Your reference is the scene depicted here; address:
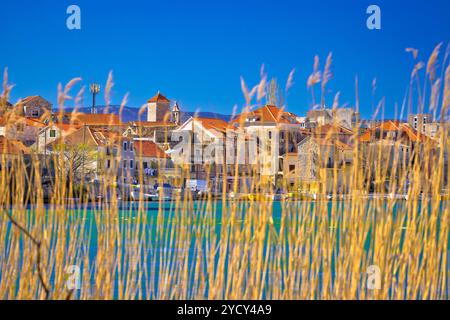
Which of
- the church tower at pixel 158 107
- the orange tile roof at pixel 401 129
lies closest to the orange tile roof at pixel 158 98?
the church tower at pixel 158 107

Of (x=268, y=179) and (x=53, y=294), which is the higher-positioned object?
(x=268, y=179)

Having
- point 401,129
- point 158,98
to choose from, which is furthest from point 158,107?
point 401,129

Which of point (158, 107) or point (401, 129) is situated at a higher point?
point (158, 107)

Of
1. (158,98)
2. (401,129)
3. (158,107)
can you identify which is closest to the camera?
(401,129)

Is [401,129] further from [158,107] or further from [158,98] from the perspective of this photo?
[158,98]

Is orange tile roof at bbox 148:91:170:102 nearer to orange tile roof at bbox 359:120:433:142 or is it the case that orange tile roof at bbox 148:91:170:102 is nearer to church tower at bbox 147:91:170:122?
church tower at bbox 147:91:170:122

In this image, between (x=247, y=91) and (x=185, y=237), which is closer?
(x=247, y=91)

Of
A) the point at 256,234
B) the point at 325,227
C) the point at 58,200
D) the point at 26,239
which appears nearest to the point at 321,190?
the point at 325,227

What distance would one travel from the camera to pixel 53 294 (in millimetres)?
3312

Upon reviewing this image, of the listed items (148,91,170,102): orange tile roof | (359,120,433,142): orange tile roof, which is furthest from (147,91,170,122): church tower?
(359,120,433,142): orange tile roof

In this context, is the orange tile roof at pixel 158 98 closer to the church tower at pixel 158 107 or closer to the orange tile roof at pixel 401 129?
the church tower at pixel 158 107

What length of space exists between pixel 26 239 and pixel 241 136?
1.29 m

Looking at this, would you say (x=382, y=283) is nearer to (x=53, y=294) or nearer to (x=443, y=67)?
(x=443, y=67)

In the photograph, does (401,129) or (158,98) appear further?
(158,98)
